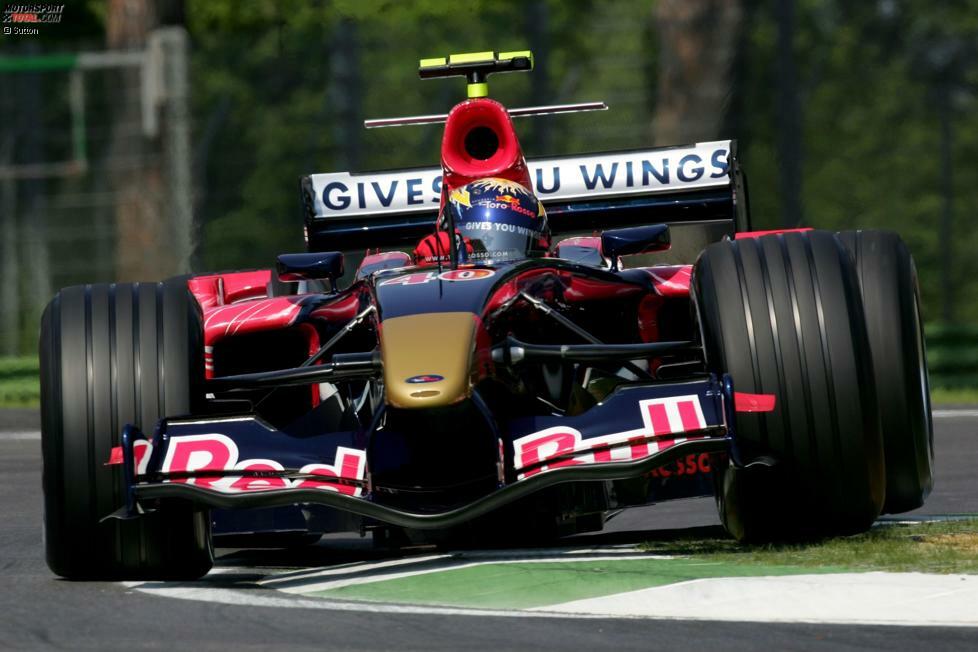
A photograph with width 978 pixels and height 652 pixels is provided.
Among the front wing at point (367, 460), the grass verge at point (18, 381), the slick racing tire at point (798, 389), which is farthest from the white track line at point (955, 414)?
the grass verge at point (18, 381)

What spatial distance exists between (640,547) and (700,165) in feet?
11.6

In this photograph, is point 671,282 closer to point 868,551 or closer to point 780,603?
point 868,551

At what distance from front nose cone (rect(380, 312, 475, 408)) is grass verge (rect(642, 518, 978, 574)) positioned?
1.05 metres

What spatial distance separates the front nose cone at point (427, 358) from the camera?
20.4 feet

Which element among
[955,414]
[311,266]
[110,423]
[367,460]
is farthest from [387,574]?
[955,414]

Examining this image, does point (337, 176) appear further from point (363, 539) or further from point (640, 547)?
point (640, 547)

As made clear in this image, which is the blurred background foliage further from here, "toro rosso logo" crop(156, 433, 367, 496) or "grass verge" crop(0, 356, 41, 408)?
"toro rosso logo" crop(156, 433, 367, 496)

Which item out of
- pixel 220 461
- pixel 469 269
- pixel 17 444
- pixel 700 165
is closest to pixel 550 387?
pixel 469 269

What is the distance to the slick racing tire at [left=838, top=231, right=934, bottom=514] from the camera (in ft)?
23.3

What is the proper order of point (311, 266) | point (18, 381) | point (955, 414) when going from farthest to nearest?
point (18, 381) → point (955, 414) → point (311, 266)

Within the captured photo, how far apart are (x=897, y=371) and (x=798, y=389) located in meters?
0.82

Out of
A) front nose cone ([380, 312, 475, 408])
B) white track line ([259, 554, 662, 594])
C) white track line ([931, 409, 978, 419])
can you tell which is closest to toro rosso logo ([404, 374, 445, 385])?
front nose cone ([380, 312, 475, 408])

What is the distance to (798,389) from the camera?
21.0 ft

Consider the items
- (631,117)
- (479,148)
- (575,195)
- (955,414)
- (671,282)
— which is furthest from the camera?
(631,117)
